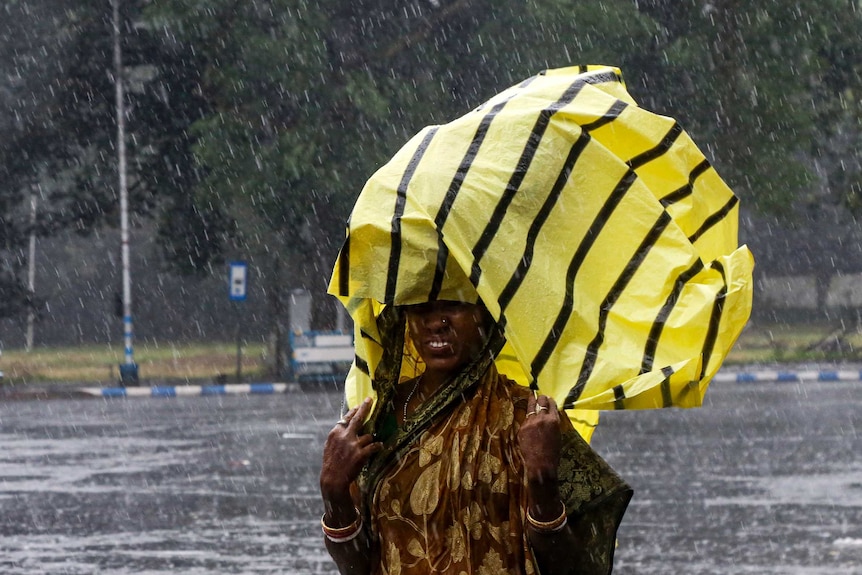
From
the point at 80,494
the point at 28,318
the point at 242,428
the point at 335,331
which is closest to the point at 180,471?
the point at 80,494

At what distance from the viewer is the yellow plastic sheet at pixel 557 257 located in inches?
112

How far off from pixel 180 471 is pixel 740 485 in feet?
15.9

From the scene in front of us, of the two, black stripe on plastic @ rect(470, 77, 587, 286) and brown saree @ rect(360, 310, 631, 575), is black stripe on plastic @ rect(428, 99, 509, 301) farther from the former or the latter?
brown saree @ rect(360, 310, 631, 575)

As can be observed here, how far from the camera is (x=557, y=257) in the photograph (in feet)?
9.65

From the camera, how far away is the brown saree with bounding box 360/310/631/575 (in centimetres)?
288

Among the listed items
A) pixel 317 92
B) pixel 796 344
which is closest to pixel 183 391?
pixel 317 92

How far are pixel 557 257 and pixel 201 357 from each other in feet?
109

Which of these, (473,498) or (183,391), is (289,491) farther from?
(183,391)

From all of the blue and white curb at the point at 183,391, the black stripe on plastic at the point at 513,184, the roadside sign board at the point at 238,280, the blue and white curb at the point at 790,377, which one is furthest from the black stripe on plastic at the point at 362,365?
the roadside sign board at the point at 238,280

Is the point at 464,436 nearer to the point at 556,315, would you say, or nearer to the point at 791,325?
the point at 556,315

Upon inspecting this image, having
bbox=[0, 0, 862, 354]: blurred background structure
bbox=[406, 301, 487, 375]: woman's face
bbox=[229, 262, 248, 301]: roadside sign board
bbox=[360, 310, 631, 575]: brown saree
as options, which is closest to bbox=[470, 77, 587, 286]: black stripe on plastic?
bbox=[406, 301, 487, 375]: woman's face

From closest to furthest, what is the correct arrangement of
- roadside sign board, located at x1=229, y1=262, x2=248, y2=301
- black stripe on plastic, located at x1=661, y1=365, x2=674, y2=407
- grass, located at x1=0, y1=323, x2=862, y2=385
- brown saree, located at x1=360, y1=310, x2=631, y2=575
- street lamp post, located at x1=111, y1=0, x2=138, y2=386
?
black stripe on plastic, located at x1=661, y1=365, x2=674, y2=407, brown saree, located at x1=360, y1=310, x2=631, y2=575, street lamp post, located at x1=111, y1=0, x2=138, y2=386, roadside sign board, located at x1=229, y1=262, x2=248, y2=301, grass, located at x1=0, y1=323, x2=862, y2=385

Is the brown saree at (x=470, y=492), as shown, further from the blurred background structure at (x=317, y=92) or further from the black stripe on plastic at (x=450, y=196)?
the blurred background structure at (x=317, y=92)

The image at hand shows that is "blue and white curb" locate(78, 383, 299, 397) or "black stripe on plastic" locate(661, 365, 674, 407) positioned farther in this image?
"blue and white curb" locate(78, 383, 299, 397)
